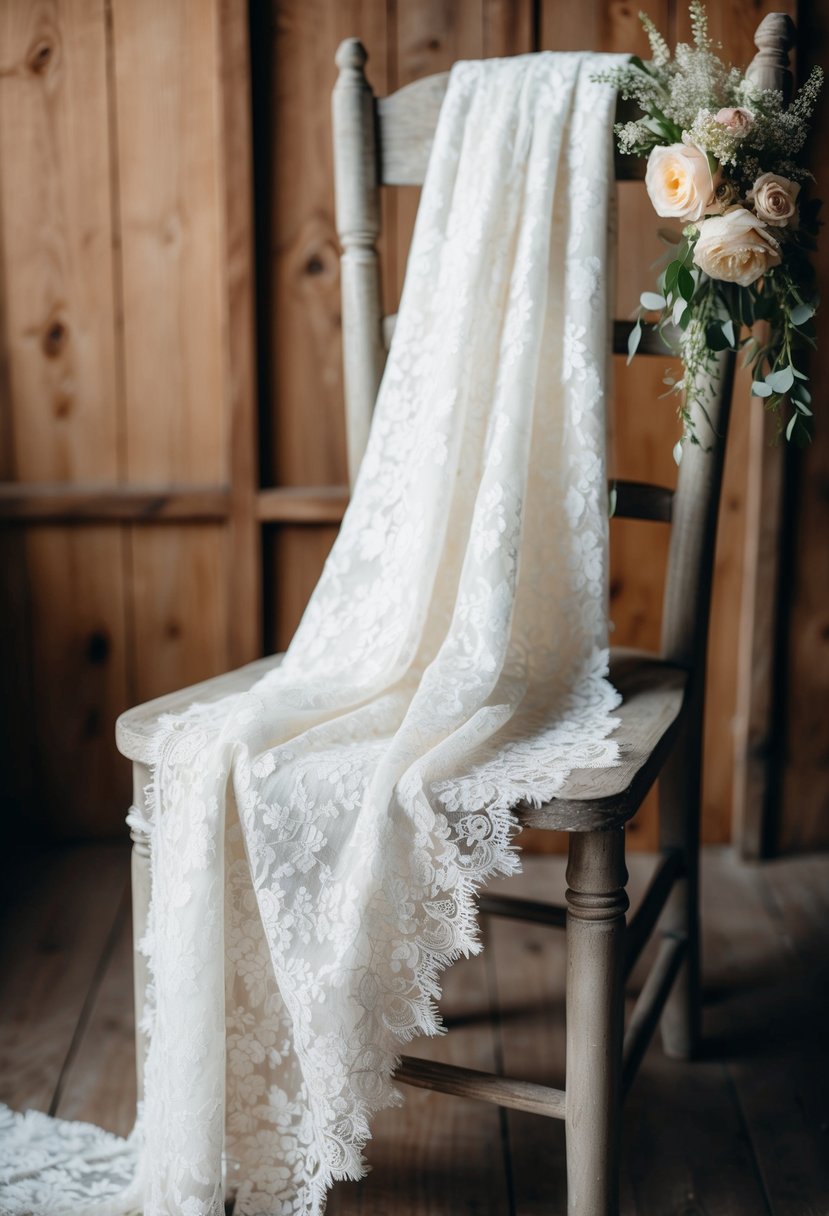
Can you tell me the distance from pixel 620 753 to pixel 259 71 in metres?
1.27

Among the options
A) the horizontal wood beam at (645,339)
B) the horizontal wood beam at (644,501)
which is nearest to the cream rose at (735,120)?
the horizontal wood beam at (645,339)

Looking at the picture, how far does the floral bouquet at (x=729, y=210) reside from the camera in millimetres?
980

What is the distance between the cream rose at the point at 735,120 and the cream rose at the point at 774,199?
0.15ft

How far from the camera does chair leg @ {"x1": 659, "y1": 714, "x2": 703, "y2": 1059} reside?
4.08 ft

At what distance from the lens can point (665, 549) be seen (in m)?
1.76

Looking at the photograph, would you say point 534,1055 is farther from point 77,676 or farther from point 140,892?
point 77,676

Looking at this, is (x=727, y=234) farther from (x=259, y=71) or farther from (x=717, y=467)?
(x=259, y=71)

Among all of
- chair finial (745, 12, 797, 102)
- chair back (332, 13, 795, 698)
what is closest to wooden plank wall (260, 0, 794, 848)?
chair back (332, 13, 795, 698)

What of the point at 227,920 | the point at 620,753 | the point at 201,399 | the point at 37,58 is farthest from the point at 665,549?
the point at 37,58

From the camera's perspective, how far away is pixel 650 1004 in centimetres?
114

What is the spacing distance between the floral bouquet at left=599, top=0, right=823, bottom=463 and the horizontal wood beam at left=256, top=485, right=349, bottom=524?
0.73 meters

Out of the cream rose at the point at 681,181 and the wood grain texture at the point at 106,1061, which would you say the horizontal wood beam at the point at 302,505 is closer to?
the wood grain texture at the point at 106,1061

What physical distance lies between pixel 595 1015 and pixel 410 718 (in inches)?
11.3

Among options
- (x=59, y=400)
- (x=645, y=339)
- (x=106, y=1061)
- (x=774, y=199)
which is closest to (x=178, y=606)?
(x=59, y=400)
